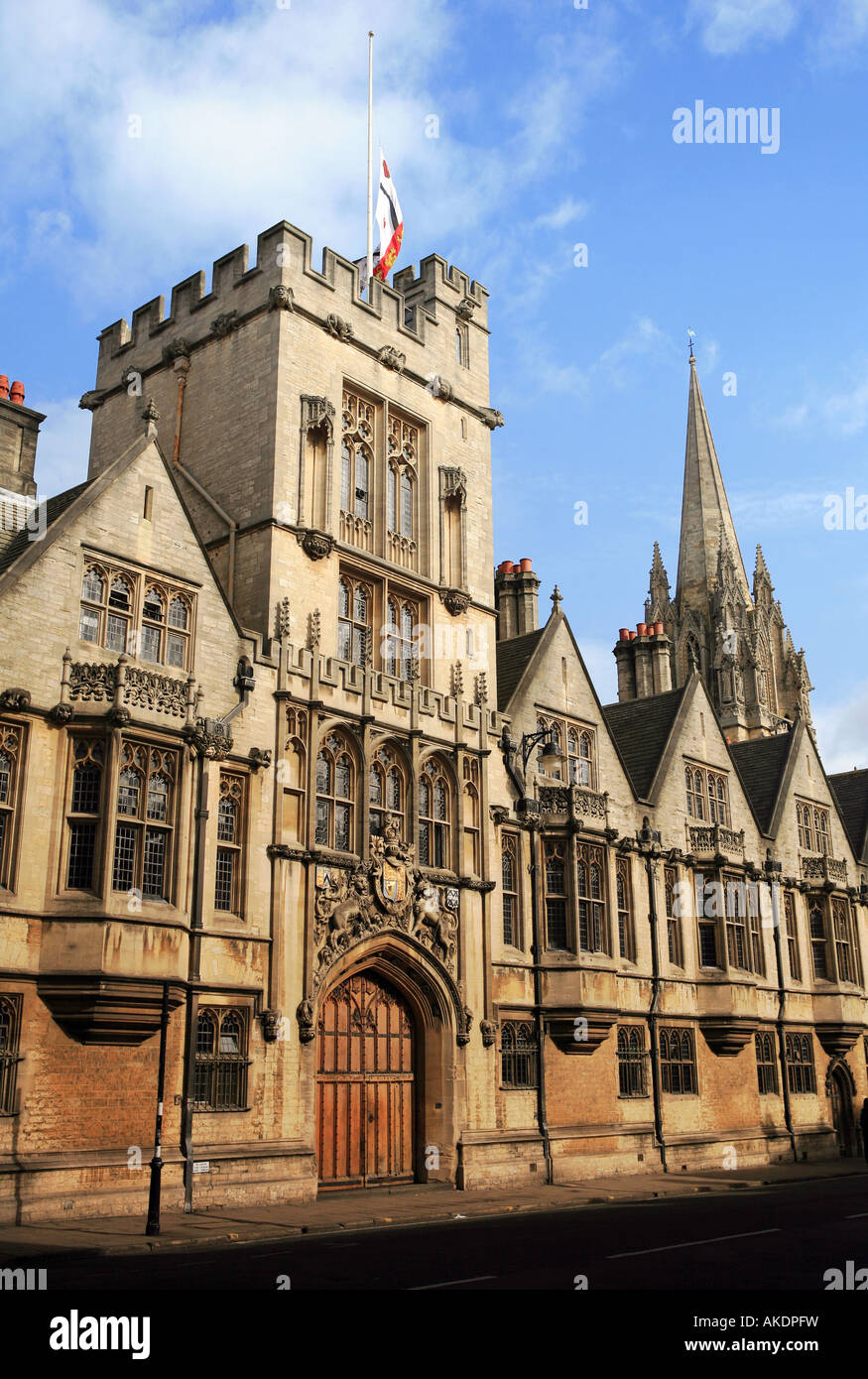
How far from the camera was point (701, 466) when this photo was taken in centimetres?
8388

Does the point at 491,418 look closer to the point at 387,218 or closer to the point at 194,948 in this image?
the point at 387,218

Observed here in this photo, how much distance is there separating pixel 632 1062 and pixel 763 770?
52.6 feet

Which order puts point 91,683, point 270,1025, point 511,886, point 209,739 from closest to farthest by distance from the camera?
point 91,683 < point 209,739 < point 270,1025 < point 511,886

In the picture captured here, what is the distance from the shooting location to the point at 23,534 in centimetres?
2291

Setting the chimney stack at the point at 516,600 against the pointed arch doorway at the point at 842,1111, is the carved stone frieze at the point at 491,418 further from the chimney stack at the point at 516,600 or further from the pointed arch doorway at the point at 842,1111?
the pointed arch doorway at the point at 842,1111

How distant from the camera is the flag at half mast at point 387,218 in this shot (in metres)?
32.2

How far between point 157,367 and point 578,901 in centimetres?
1697

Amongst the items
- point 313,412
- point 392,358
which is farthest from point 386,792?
point 392,358

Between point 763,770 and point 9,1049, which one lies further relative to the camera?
point 763,770

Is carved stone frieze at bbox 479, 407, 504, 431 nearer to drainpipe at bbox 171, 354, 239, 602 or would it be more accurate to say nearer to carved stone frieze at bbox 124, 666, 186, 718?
drainpipe at bbox 171, 354, 239, 602

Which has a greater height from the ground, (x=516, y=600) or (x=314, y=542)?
(x=516, y=600)
